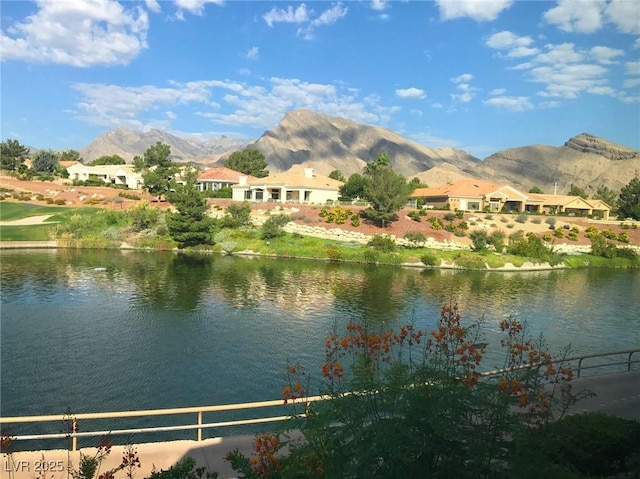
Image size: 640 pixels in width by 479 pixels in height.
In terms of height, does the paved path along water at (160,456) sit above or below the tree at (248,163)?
below

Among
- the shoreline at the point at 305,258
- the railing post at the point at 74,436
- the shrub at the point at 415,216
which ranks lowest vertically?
the shoreline at the point at 305,258

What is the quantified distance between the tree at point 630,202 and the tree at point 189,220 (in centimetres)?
6791

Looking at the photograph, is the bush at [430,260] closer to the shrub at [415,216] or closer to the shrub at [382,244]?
the shrub at [382,244]

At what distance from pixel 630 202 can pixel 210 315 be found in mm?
79365

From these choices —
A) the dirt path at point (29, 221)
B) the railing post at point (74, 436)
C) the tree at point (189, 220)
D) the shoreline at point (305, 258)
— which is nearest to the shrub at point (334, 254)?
the shoreline at point (305, 258)

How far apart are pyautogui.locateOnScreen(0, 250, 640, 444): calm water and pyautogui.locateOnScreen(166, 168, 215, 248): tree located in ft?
22.3

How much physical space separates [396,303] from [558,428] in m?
24.5

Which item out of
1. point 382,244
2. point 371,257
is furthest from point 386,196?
point 371,257

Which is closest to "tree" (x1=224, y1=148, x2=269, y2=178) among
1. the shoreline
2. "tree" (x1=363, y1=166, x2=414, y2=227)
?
"tree" (x1=363, y1=166, x2=414, y2=227)

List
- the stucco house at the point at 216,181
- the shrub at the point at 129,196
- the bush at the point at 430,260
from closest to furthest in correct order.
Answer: the bush at the point at 430,260 → the shrub at the point at 129,196 → the stucco house at the point at 216,181

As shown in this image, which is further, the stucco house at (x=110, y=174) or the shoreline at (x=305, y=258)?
the stucco house at (x=110, y=174)

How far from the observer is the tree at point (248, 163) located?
11525cm

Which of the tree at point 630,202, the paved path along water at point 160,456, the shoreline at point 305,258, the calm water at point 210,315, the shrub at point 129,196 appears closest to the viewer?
the paved path along water at point 160,456

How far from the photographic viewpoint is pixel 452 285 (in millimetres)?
40938
